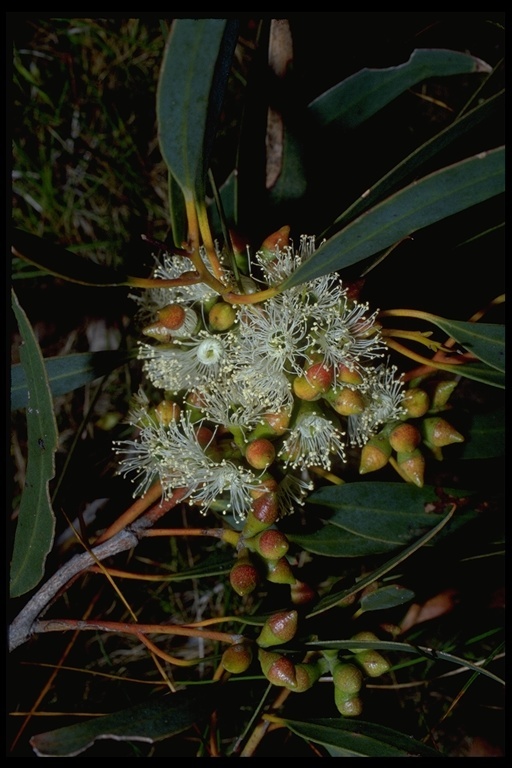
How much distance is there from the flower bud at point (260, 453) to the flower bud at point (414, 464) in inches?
9.7

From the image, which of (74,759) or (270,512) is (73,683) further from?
(270,512)

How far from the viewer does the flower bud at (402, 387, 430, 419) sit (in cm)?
115

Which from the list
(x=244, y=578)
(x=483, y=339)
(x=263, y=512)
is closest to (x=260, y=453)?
(x=263, y=512)

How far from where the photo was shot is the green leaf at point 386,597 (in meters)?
1.13

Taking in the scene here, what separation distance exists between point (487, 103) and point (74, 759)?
1.54 metres

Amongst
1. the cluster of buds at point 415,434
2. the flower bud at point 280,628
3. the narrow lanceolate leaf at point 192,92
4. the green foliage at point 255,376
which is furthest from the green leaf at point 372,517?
the narrow lanceolate leaf at point 192,92

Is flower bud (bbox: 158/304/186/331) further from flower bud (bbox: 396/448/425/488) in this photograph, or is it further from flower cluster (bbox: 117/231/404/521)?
flower bud (bbox: 396/448/425/488)

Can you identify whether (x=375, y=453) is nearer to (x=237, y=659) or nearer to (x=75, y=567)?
(x=237, y=659)

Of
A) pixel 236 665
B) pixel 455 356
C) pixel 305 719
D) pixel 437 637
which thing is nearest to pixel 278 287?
pixel 455 356

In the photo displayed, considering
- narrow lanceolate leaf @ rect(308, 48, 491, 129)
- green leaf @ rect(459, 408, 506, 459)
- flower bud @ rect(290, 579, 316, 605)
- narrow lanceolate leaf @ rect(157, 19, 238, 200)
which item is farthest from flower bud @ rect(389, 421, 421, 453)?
narrow lanceolate leaf @ rect(308, 48, 491, 129)

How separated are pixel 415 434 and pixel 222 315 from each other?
1.31 ft

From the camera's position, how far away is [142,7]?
4.01ft

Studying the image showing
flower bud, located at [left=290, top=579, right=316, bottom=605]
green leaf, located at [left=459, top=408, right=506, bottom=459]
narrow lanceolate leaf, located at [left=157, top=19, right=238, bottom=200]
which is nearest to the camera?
narrow lanceolate leaf, located at [left=157, top=19, right=238, bottom=200]

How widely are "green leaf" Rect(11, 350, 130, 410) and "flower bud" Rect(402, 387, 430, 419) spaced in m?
0.62
